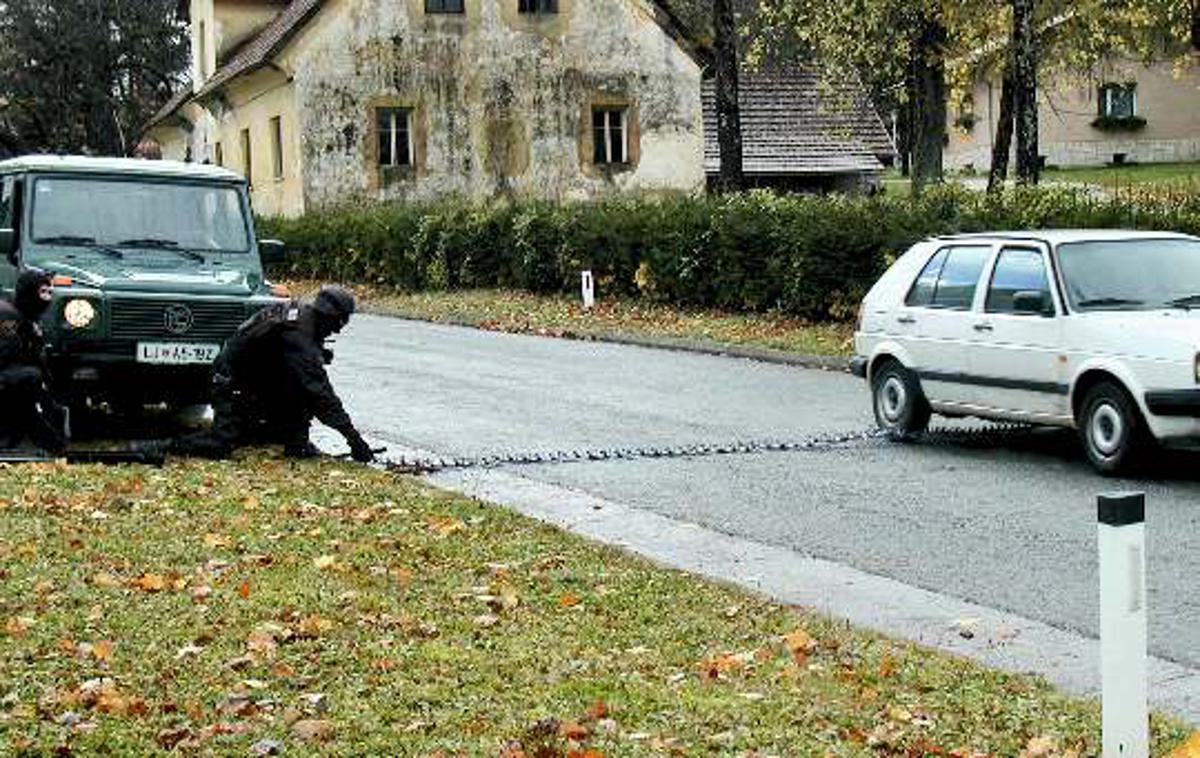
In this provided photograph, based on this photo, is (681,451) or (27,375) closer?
(27,375)

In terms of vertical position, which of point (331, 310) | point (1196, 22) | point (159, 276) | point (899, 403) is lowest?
point (899, 403)

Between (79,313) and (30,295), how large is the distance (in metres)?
0.93

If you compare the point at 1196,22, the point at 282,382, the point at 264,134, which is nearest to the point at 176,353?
the point at 282,382

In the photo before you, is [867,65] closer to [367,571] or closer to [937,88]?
[937,88]

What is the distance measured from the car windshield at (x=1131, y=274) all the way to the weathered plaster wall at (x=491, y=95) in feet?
107

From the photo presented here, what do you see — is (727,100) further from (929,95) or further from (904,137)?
(904,137)

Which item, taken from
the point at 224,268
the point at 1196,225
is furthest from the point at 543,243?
the point at 224,268

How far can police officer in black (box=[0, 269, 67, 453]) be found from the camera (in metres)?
13.3

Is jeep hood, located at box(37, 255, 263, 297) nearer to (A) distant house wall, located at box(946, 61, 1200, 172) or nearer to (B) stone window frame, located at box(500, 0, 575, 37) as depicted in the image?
(B) stone window frame, located at box(500, 0, 575, 37)

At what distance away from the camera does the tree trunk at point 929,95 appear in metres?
39.8

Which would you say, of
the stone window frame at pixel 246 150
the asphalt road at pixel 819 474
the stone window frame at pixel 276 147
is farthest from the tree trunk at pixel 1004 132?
the stone window frame at pixel 246 150

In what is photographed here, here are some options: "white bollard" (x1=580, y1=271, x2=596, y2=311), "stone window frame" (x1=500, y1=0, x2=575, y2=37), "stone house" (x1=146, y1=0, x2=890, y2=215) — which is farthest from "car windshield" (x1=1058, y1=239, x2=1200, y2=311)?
"stone window frame" (x1=500, y1=0, x2=575, y2=37)

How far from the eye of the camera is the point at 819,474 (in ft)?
43.2

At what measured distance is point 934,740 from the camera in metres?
6.18
